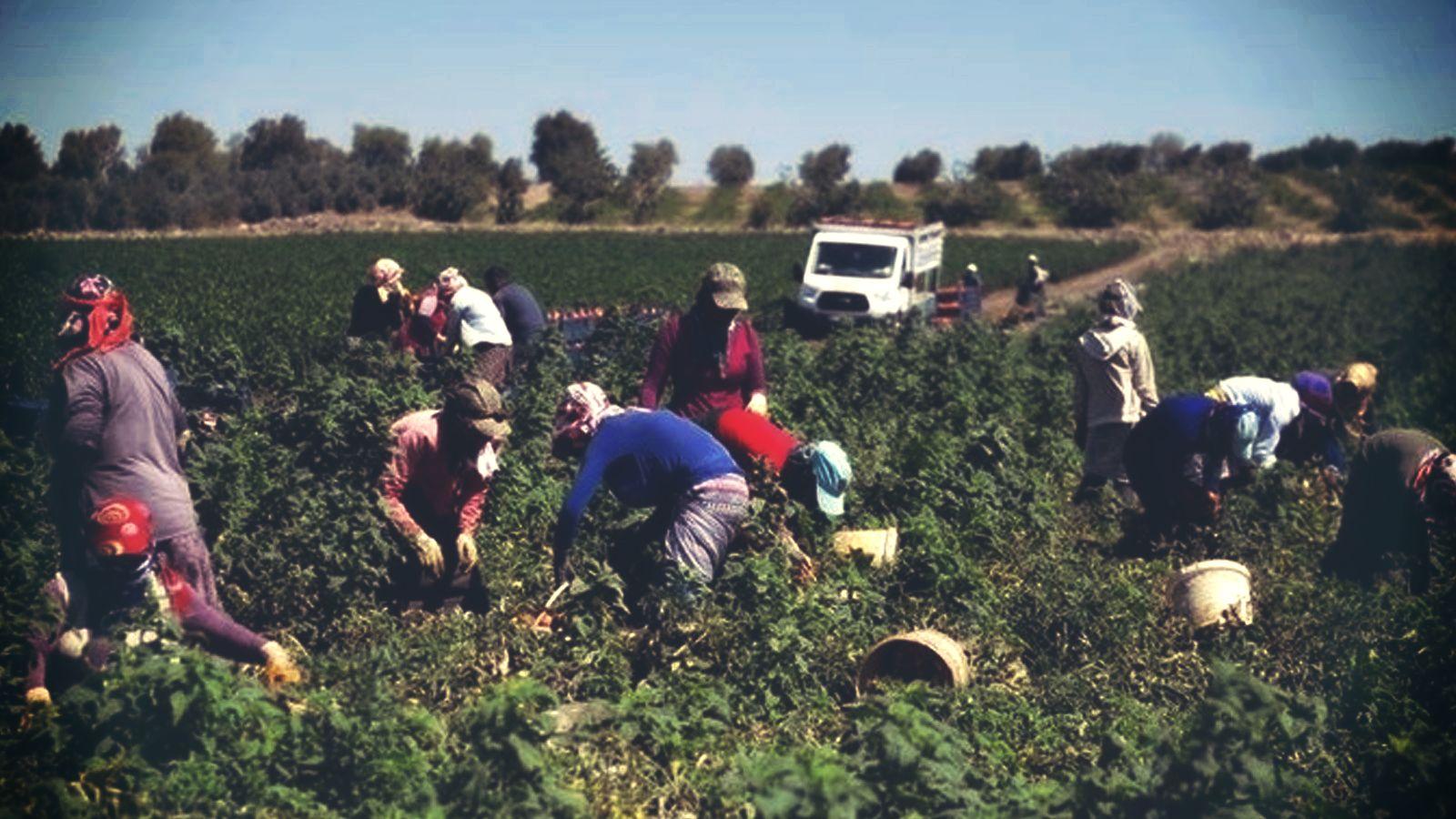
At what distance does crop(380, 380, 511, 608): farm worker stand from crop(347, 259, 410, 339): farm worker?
470 centimetres

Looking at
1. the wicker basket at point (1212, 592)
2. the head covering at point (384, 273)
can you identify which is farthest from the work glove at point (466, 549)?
the head covering at point (384, 273)

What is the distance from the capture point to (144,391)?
5895mm

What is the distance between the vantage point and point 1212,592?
7.98 m

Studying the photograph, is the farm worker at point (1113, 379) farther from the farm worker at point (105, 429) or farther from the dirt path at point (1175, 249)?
the dirt path at point (1175, 249)

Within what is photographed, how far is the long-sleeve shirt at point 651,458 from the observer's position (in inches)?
259

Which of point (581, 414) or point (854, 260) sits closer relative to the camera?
point (581, 414)

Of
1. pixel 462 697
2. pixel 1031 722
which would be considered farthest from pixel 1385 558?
pixel 462 697

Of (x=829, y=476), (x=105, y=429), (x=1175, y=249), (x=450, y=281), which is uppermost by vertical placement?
(x=450, y=281)

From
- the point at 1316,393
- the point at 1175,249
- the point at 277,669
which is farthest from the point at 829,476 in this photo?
the point at 1175,249

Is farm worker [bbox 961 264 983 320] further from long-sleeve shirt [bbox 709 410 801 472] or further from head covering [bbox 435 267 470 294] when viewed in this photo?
long-sleeve shirt [bbox 709 410 801 472]

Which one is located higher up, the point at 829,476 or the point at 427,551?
the point at 829,476

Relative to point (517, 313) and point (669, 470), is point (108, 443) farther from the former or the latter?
point (517, 313)

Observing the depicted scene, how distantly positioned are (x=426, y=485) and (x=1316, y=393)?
5.41 metres

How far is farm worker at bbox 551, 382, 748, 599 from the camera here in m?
6.63
